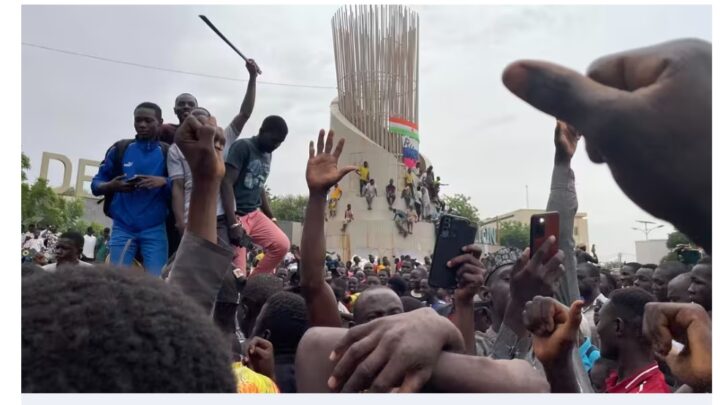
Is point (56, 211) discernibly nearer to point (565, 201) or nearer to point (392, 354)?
point (565, 201)

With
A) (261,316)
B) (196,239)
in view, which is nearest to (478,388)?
(196,239)

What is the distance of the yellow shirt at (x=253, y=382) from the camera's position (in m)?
1.99

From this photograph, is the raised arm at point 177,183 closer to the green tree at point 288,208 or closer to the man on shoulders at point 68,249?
the man on shoulders at point 68,249

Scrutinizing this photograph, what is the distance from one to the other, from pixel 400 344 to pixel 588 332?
3.14 meters

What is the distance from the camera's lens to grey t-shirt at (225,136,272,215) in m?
4.21

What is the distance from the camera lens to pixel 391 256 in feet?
68.1

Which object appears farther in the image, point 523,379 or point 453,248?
point 453,248

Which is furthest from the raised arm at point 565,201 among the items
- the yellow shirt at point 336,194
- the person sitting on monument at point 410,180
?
the person sitting on monument at point 410,180

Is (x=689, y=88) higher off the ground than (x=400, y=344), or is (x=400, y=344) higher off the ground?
(x=689, y=88)

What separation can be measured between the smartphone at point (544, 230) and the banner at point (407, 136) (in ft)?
64.4

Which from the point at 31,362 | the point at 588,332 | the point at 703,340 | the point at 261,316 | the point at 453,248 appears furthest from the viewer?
the point at 588,332

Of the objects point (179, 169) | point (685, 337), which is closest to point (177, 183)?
point (179, 169)

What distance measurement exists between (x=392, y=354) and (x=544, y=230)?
1.07 metres

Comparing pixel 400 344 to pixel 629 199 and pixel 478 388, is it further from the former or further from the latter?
pixel 629 199
